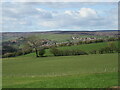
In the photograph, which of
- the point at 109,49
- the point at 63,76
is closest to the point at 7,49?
the point at 109,49

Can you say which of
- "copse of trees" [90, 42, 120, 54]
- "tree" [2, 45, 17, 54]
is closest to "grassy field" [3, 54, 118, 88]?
"tree" [2, 45, 17, 54]

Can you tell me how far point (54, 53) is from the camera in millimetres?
54031

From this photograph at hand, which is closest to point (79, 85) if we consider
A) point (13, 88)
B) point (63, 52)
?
point (13, 88)

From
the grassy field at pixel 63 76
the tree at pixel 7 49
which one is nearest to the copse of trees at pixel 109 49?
the grassy field at pixel 63 76

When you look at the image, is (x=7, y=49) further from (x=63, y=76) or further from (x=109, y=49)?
(x=63, y=76)

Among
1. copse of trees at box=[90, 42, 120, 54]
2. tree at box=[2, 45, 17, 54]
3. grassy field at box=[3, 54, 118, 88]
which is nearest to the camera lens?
grassy field at box=[3, 54, 118, 88]

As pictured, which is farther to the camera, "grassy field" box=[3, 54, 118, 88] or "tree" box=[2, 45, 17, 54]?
"tree" box=[2, 45, 17, 54]

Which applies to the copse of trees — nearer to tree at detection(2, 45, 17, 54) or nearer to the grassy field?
the grassy field

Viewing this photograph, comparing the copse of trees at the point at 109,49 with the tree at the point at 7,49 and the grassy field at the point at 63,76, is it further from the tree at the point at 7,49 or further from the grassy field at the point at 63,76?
the tree at the point at 7,49

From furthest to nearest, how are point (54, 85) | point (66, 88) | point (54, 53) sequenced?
1. point (54, 53)
2. point (54, 85)
3. point (66, 88)

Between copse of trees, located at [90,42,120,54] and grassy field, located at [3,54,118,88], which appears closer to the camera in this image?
grassy field, located at [3,54,118,88]

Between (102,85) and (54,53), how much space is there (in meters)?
41.5

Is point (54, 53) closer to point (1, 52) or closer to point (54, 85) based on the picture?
point (1, 52)

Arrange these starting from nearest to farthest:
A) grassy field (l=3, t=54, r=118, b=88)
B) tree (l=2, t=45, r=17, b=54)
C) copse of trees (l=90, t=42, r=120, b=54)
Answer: grassy field (l=3, t=54, r=118, b=88) < copse of trees (l=90, t=42, r=120, b=54) < tree (l=2, t=45, r=17, b=54)
